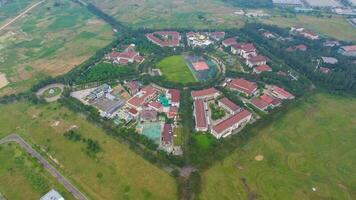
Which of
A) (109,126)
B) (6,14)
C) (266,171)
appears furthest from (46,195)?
(6,14)

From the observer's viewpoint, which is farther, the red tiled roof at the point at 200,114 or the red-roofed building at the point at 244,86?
the red-roofed building at the point at 244,86

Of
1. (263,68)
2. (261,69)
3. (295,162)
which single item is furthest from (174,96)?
(295,162)

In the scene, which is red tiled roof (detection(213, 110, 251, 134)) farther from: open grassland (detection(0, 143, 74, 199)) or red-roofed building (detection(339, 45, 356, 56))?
red-roofed building (detection(339, 45, 356, 56))

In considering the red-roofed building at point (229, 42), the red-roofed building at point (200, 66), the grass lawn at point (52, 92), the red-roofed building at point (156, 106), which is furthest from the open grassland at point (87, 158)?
the red-roofed building at point (229, 42)

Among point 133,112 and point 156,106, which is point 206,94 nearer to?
point 156,106

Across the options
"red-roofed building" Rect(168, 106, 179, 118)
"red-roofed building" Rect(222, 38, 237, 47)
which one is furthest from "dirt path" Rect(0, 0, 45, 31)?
"red-roofed building" Rect(168, 106, 179, 118)

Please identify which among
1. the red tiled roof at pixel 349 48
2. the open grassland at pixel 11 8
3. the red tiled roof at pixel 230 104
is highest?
the open grassland at pixel 11 8

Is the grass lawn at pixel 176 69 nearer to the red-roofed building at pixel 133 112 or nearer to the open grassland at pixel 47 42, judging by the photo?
the red-roofed building at pixel 133 112

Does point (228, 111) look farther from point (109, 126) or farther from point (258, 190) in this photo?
point (109, 126)
